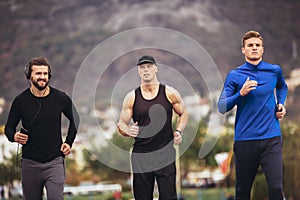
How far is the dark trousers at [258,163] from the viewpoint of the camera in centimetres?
914

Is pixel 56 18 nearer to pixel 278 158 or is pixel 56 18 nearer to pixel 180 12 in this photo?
pixel 180 12

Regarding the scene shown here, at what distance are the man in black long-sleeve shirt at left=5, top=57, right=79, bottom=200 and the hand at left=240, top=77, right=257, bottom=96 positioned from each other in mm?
2276

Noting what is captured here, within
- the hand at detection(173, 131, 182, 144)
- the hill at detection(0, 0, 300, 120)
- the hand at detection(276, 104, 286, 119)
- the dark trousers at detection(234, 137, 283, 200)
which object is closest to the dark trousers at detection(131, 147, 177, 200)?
the hand at detection(173, 131, 182, 144)

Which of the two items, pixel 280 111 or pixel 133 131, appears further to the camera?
pixel 133 131

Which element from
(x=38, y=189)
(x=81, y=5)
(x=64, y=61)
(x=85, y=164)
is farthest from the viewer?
(x=81, y=5)

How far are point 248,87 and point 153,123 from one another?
57.7 inches

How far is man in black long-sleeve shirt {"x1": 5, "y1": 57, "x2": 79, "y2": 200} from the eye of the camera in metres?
9.20

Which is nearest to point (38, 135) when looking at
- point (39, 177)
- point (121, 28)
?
point (39, 177)

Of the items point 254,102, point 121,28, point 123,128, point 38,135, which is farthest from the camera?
point 121,28

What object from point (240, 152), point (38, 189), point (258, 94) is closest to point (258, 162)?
point (240, 152)

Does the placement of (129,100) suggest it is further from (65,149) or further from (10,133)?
(10,133)

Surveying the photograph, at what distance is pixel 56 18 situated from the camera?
184m

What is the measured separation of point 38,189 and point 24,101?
111 centimetres

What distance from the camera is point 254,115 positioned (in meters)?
9.38
